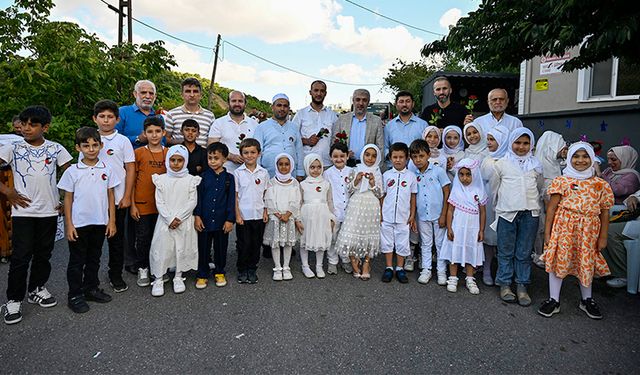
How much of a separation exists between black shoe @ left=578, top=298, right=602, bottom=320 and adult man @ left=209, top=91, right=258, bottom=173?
385 cm

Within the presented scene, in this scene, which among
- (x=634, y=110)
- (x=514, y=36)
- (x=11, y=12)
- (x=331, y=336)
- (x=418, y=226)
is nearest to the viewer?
(x=331, y=336)

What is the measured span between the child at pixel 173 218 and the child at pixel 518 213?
3.17 m

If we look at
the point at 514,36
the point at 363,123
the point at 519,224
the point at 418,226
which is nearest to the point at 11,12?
the point at 363,123

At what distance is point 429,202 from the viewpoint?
4434 millimetres

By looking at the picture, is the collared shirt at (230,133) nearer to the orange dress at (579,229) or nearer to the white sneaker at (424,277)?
the white sneaker at (424,277)

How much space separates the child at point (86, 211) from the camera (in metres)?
3.51

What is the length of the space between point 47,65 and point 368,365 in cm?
587

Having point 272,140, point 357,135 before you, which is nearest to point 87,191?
point 272,140

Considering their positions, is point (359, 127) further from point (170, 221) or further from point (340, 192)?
point (170, 221)

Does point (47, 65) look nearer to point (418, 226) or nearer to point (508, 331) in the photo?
point (418, 226)

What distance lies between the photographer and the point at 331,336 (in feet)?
10.3

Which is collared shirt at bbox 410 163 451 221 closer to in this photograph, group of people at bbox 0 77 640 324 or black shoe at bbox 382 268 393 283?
group of people at bbox 0 77 640 324

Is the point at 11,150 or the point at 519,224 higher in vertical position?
the point at 11,150

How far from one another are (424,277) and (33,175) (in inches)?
153
